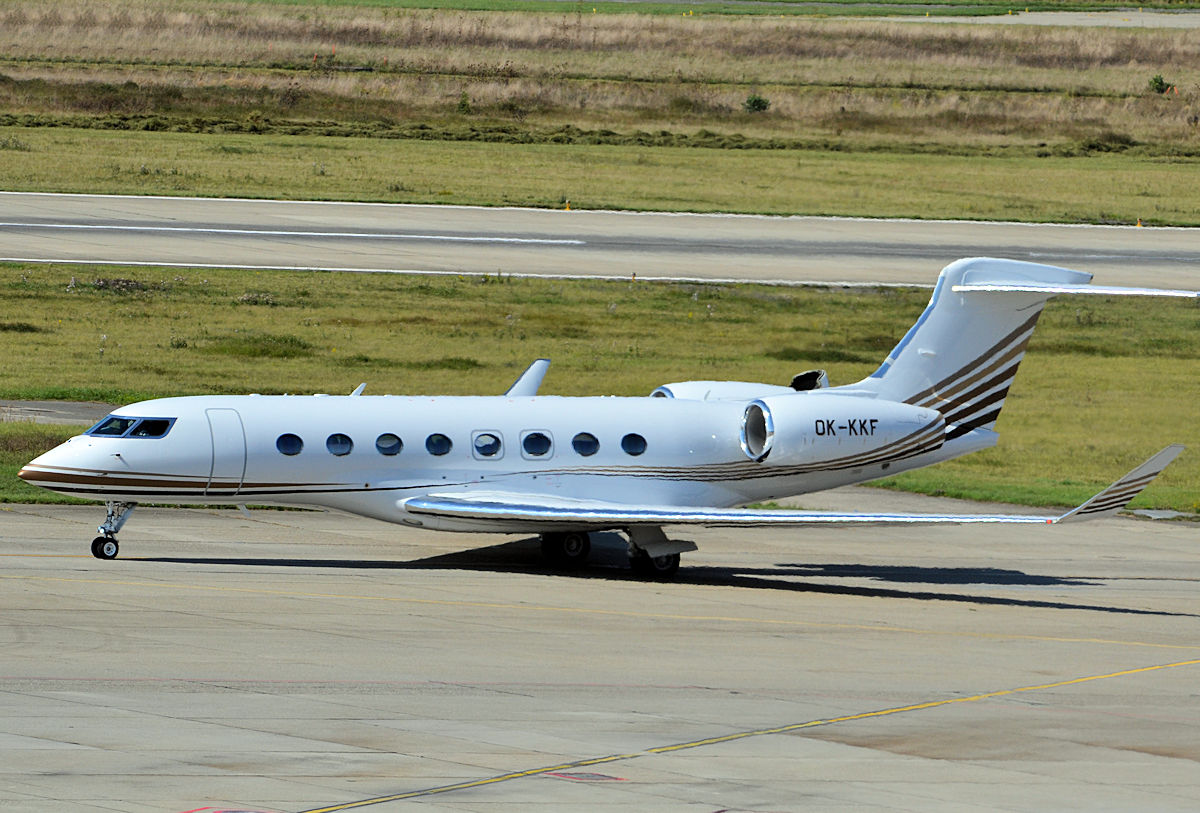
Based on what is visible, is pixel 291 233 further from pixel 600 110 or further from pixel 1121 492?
pixel 1121 492

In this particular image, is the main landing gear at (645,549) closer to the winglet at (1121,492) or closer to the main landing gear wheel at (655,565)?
the main landing gear wheel at (655,565)

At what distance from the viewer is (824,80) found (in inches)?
3703

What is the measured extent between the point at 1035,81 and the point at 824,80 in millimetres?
11725

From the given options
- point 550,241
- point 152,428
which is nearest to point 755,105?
point 550,241

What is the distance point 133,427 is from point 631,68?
71.3 m

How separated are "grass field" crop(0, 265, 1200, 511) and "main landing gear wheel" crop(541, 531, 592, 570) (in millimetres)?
13409

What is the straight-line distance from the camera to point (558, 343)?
168ft

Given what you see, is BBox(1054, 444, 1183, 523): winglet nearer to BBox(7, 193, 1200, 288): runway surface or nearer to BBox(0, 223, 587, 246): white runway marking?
BBox(7, 193, 1200, 288): runway surface

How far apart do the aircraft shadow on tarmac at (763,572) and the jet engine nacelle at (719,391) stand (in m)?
2.84

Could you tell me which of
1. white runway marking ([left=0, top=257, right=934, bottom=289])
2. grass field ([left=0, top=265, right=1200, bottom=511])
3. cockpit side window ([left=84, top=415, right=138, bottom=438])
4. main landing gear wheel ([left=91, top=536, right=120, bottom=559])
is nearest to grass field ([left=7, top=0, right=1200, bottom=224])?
white runway marking ([left=0, top=257, right=934, bottom=289])

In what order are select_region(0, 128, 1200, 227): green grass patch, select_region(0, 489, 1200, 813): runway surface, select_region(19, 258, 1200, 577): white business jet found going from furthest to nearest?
1. select_region(0, 128, 1200, 227): green grass patch
2. select_region(19, 258, 1200, 577): white business jet
3. select_region(0, 489, 1200, 813): runway surface

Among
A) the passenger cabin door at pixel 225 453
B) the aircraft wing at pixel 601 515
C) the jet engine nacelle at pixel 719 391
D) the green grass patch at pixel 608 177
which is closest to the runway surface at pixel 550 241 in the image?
the green grass patch at pixel 608 177

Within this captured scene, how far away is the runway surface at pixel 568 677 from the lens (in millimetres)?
14484

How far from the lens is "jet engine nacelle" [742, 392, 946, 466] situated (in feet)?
92.0
